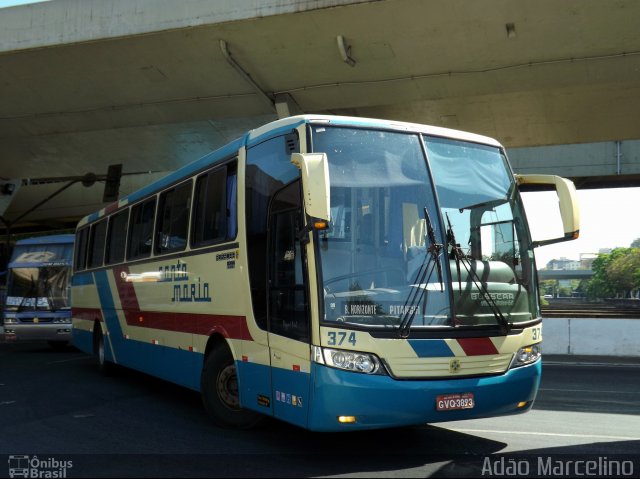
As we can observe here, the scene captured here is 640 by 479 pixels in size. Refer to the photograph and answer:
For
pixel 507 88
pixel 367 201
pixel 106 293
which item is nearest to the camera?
pixel 367 201

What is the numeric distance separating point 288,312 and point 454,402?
162cm

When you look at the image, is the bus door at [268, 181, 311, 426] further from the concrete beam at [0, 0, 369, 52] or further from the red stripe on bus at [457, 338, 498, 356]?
the concrete beam at [0, 0, 369, 52]

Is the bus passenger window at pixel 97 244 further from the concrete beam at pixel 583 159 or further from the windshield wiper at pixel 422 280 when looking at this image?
the concrete beam at pixel 583 159

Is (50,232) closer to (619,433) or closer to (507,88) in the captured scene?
(507,88)

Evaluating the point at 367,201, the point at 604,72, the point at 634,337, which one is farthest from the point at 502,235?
the point at 634,337

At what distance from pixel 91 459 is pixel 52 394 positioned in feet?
14.6

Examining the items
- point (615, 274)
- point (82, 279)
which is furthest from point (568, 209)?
point (615, 274)

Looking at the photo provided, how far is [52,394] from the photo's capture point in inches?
394

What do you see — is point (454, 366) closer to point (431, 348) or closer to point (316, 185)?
point (431, 348)

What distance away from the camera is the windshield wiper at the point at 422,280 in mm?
5531

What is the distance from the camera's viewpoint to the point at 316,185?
5.23m

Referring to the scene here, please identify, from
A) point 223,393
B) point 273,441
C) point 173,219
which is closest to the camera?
point 273,441

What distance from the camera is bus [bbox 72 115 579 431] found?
545cm

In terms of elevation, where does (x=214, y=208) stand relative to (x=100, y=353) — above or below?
above
